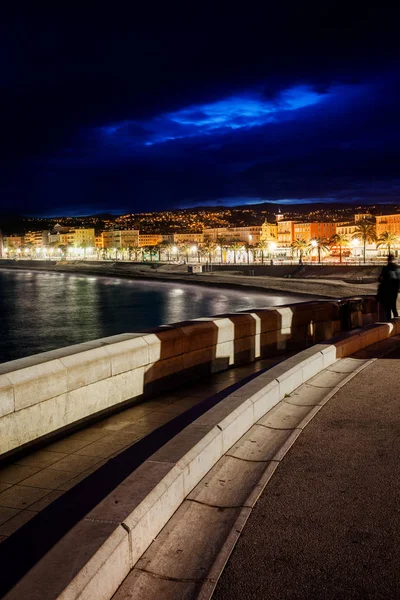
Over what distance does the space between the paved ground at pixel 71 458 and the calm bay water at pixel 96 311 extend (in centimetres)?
1556

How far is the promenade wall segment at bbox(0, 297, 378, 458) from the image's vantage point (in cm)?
615

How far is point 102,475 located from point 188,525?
2.75 feet

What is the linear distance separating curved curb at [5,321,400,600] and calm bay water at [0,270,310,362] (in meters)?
18.1

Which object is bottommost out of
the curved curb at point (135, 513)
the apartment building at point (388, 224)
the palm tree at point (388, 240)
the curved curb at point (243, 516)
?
the curved curb at point (243, 516)

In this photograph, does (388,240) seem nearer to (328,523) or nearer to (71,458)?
(71,458)

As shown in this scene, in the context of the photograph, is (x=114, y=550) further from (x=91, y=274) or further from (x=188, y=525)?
(x=91, y=274)

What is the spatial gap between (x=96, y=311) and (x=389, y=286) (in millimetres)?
31841

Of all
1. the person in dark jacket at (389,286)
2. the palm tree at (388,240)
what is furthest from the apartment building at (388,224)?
the person in dark jacket at (389,286)

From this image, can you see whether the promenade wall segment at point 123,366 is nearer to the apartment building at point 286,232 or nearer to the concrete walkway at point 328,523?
the concrete walkway at point 328,523

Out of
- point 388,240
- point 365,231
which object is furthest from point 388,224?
point 365,231

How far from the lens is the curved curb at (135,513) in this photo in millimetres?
2898

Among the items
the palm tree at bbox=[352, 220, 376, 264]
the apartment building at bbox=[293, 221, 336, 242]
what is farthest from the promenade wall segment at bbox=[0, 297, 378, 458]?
the apartment building at bbox=[293, 221, 336, 242]

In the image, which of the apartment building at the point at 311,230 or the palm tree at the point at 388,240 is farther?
the apartment building at the point at 311,230

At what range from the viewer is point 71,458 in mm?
5957
